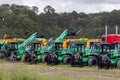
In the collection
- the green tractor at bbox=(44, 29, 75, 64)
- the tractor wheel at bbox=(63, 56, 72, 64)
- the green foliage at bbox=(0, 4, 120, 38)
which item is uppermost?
the green foliage at bbox=(0, 4, 120, 38)

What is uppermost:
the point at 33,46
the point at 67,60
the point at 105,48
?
the point at 33,46

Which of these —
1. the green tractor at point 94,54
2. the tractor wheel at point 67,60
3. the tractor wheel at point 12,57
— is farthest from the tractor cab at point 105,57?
the tractor wheel at point 12,57

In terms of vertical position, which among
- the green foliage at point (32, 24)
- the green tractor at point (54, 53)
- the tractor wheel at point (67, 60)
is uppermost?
the green foliage at point (32, 24)

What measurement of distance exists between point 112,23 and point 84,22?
71.0 feet

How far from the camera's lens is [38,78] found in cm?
2095

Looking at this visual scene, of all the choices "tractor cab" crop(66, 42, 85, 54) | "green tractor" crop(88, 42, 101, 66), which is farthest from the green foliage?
"green tractor" crop(88, 42, 101, 66)

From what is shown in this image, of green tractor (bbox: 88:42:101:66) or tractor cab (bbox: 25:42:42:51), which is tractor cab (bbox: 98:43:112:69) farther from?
tractor cab (bbox: 25:42:42:51)

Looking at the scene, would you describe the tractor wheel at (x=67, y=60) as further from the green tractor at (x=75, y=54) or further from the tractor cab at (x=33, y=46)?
the tractor cab at (x=33, y=46)

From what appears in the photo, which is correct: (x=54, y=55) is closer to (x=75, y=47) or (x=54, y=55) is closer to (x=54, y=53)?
(x=54, y=53)

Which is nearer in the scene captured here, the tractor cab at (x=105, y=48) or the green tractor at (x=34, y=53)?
the tractor cab at (x=105, y=48)

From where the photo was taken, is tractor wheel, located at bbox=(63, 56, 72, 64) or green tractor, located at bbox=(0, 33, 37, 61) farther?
green tractor, located at bbox=(0, 33, 37, 61)

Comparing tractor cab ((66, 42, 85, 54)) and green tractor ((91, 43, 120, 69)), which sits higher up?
tractor cab ((66, 42, 85, 54))

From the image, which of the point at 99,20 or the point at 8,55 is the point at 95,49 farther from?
the point at 99,20

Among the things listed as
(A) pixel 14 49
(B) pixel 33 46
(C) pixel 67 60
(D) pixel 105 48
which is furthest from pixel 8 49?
(D) pixel 105 48
